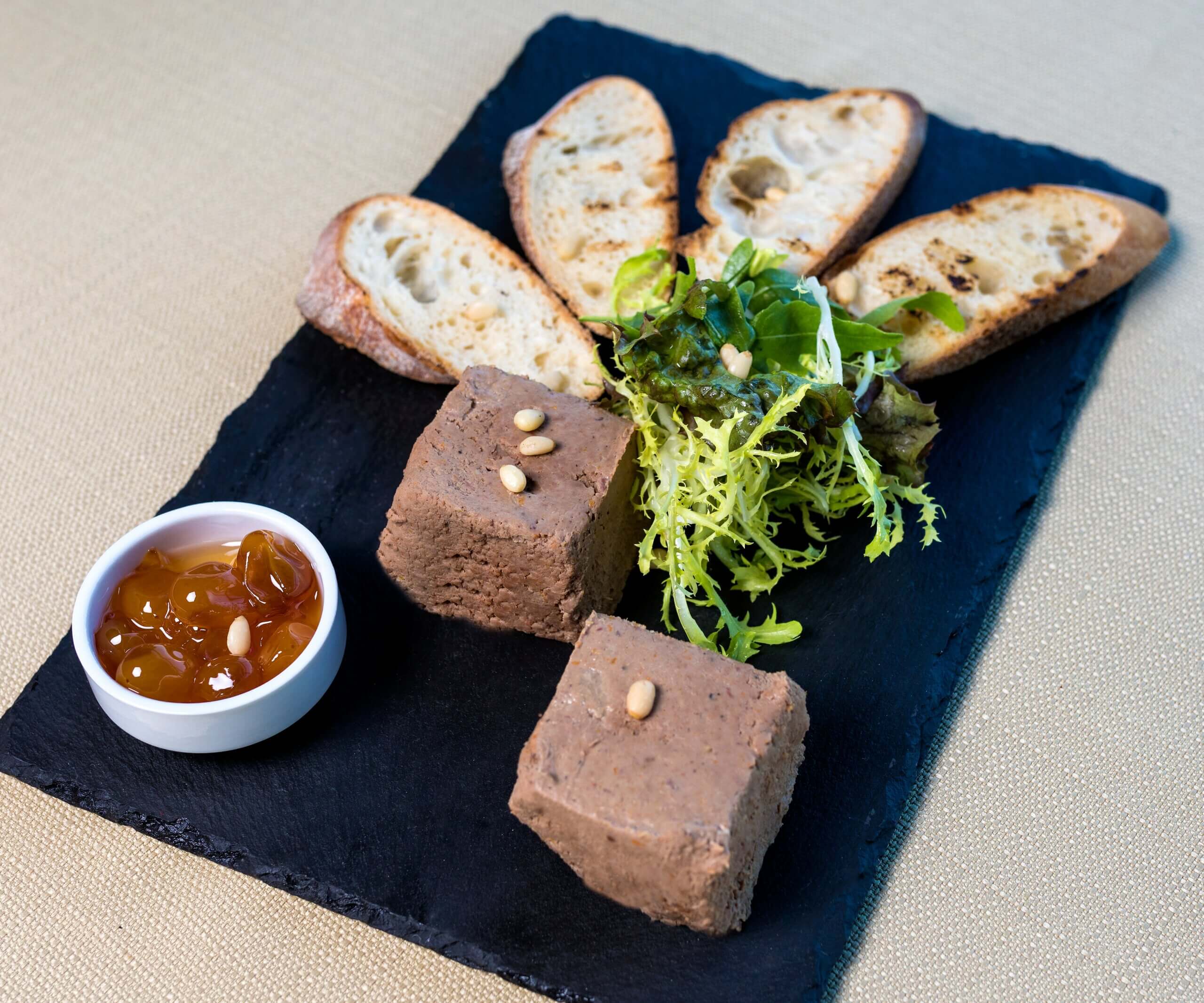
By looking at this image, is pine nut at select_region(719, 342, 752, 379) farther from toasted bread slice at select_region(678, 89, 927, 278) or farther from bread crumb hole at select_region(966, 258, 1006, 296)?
bread crumb hole at select_region(966, 258, 1006, 296)

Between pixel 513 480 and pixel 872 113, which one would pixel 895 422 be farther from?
pixel 872 113

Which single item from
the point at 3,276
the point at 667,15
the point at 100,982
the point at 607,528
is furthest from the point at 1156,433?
the point at 3,276

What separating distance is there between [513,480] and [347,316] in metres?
1.19

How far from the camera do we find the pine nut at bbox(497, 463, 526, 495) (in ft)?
10.9

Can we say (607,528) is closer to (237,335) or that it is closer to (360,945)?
(360,945)

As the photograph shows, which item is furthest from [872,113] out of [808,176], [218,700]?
[218,700]

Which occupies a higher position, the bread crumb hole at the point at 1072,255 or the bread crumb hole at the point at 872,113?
the bread crumb hole at the point at 872,113

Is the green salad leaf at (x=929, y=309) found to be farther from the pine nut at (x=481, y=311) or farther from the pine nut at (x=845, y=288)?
the pine nut at (x=481, y=311)

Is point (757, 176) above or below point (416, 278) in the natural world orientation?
above

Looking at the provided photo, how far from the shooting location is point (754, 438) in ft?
11.2

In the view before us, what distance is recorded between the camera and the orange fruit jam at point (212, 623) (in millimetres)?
3176

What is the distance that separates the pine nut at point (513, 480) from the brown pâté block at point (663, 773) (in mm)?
449

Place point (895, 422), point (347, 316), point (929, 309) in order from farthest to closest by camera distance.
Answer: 1. point (347, 316)
2. point (929, 309)
3. point (895, 422)

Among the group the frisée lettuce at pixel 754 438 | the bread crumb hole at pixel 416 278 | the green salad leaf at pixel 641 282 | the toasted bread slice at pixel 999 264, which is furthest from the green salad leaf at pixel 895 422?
the bread crumb hole at pixel 416 278
